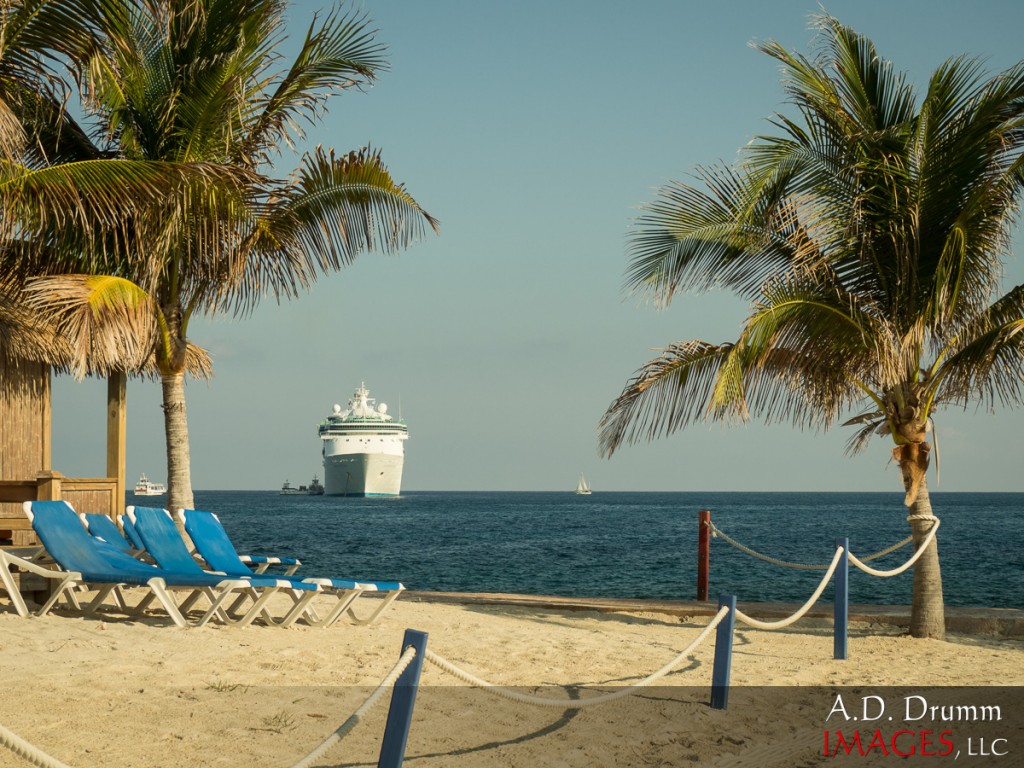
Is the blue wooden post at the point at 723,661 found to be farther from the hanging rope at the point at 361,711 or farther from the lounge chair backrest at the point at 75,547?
the lounge chair backrest at the point at 75,547

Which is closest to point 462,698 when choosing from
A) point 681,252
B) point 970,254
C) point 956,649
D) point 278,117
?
point 956,649

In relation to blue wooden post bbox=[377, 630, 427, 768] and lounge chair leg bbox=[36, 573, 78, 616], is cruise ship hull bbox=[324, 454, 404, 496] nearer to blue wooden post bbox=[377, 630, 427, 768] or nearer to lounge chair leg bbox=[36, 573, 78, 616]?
lounge chair leg bbox=[36, 573, 78, 616]

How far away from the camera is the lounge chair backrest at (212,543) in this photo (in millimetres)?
8377

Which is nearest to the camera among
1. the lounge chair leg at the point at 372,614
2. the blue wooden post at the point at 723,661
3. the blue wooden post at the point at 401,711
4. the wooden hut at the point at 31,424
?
the blue wooden post at the point at 401,711

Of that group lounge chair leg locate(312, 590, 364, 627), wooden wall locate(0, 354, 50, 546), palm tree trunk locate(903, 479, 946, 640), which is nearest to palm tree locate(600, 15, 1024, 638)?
palm tree trunk locate(903, 479, 946, 640)

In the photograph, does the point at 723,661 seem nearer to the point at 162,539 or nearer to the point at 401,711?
the point at 401,711

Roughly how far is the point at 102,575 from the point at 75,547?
570mm

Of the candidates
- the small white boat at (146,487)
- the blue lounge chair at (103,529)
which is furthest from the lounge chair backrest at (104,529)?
the small white boat at (146,487)

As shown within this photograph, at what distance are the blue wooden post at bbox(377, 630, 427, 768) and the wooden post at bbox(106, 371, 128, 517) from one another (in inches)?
319

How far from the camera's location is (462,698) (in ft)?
17.2

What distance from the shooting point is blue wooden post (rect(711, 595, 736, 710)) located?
5.35 meters

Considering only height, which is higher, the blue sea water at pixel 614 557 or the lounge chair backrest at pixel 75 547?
the lounge chair backrest at pixel 75 547

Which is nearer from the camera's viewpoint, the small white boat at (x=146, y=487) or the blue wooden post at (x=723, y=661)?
the blue wooden post at (x=723, y=661)

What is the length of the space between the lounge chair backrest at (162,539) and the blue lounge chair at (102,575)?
0.20 meters
